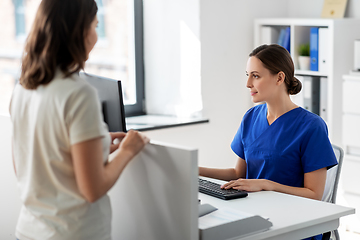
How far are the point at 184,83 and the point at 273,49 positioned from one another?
1.64 meters

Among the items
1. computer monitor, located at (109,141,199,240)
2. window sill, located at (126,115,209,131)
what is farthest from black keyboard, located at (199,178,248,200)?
window sill, located at (126,115,209,131)

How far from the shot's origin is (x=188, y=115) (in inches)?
152

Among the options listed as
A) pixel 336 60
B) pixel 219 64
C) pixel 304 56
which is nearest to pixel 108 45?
pixel 219 64

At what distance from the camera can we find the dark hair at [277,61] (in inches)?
85.9

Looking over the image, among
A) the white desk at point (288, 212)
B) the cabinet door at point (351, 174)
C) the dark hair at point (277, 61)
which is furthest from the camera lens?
the cabinet door at point (351, 174)

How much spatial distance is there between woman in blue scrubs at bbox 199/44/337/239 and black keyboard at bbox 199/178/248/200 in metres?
0.04

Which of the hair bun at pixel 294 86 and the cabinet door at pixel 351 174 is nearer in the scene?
the hair bun at pixel 294 86

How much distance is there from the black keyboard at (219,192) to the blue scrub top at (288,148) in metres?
0.25

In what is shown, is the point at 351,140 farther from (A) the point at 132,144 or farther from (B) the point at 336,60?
(A) the point at 132,144

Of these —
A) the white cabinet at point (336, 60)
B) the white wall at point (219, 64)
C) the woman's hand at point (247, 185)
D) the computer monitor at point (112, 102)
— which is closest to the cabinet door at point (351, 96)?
the white cabinet at point (336, 60)

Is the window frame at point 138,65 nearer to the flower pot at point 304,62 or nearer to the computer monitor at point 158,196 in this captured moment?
the flower pot at point 304,62

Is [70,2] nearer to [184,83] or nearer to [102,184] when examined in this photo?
[102,184]

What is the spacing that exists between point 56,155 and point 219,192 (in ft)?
2.81

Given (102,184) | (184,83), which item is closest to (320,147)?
(102,184)
